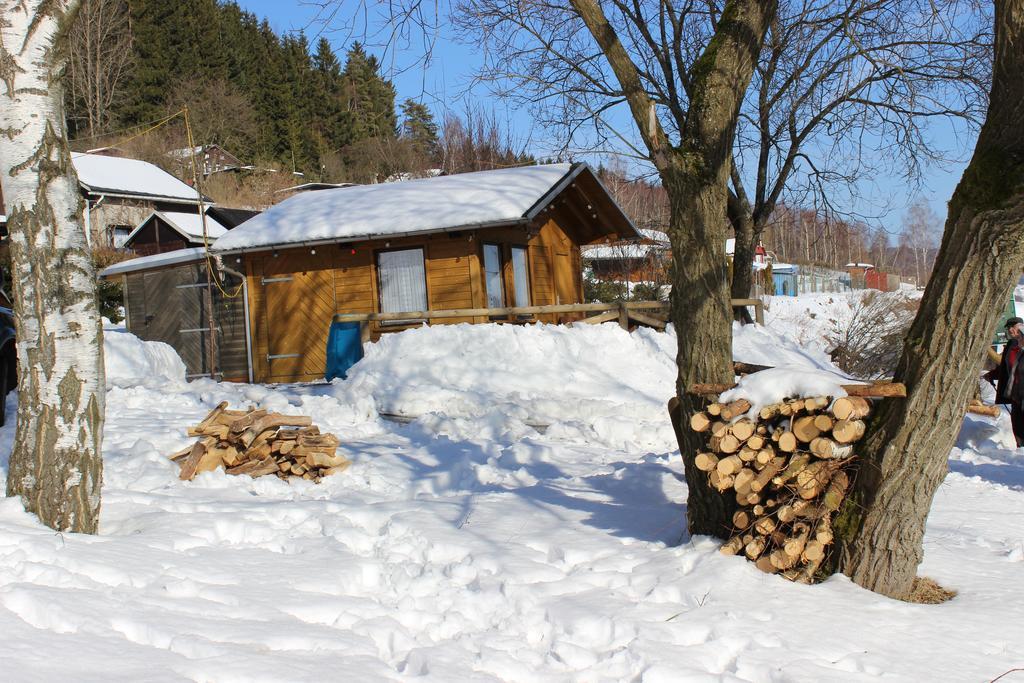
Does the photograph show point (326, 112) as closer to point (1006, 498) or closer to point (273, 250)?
point (273, 250)

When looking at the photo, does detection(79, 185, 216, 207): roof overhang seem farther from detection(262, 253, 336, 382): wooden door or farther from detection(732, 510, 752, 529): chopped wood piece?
detection(732, 510, 752, 529): chopped wood piece

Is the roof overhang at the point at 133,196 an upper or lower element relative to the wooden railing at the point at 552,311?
upper

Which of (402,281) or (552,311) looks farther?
(402,281)

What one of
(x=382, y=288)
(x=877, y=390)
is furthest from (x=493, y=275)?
(x=877, y=390)

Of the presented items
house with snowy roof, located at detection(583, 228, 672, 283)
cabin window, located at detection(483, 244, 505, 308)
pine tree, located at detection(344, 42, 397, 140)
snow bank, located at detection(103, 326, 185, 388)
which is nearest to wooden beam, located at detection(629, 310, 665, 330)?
cabin window, located at detection(483, 244, 505, 308)

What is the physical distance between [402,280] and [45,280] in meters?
13.0

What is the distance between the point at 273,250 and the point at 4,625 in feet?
51.1

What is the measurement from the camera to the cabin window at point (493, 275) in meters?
17.7

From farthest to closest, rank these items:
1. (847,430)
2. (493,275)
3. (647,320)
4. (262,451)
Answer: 1. (493,275)
2. (647,320)
3. (262,451)
4. (847,430)

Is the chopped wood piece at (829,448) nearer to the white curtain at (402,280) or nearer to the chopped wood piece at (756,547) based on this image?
the chopped wood piece at (756,547)

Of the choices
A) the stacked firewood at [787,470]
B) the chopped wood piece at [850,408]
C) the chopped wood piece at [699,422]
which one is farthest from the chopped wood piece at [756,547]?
the chopped wood piece at [850,408]

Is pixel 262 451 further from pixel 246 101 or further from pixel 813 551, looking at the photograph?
pixel 246 101

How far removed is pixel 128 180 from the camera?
41.0 metres

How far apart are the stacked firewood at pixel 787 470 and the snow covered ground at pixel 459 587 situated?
21cm
